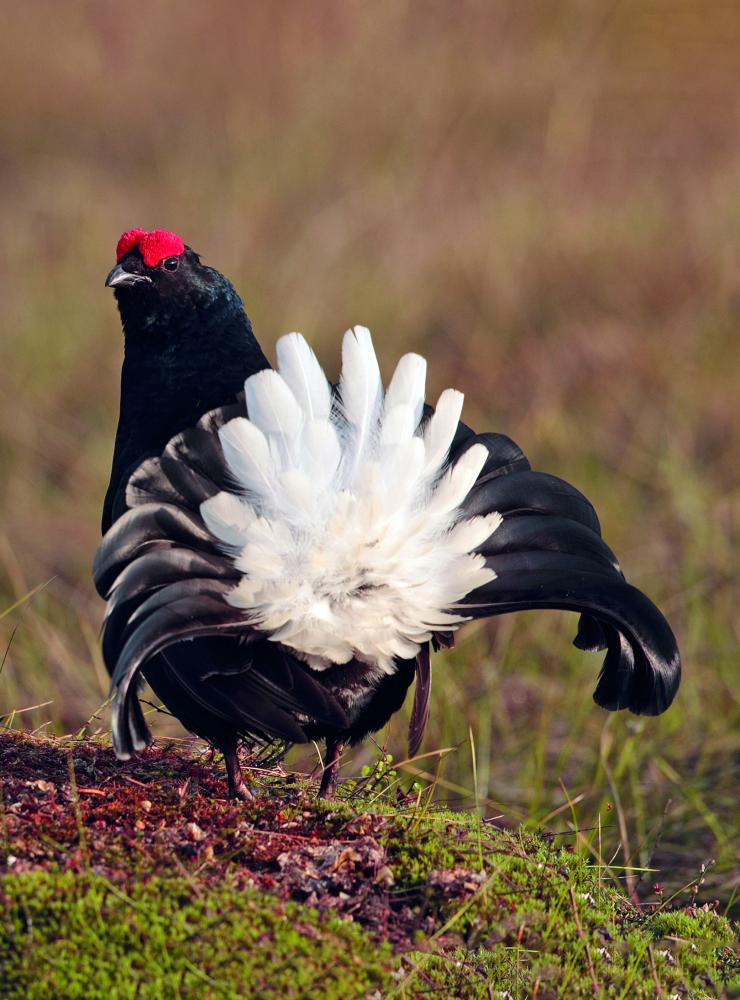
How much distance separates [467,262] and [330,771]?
6456 millimetres

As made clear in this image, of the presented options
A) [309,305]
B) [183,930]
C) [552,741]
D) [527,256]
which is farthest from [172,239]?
[527,256]

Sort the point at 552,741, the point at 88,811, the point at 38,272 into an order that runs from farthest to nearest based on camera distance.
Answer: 1. the point at 38,272
2. the point at 552,741
3. the point at 88,811

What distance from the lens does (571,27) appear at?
1098cm

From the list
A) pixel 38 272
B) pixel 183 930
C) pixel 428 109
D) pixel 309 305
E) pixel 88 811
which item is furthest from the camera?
pixel 428 109

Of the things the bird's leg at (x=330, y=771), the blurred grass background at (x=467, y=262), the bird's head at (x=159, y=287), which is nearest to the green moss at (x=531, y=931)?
the bird's leg at (x=330, y=771)

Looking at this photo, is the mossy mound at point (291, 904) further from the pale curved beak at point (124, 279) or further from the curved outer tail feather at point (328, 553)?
the pale curved beak at point (124, 279)

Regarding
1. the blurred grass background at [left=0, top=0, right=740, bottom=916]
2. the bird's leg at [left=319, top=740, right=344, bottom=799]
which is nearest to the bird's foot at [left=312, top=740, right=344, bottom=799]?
the bird's leg at [left=319, top=740, right=344, bottom=799]

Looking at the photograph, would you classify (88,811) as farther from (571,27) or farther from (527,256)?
(571,27)

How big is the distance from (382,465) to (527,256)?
6544mm

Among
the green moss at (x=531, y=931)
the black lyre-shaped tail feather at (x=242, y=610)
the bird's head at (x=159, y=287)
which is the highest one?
the bird's head at (x=159, y=287)

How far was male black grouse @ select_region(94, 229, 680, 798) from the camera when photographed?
266 cm

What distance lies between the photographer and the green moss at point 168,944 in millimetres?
2271

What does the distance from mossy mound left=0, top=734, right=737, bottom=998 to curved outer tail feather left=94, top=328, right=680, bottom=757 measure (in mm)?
220

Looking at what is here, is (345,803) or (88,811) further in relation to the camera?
(345,803)
